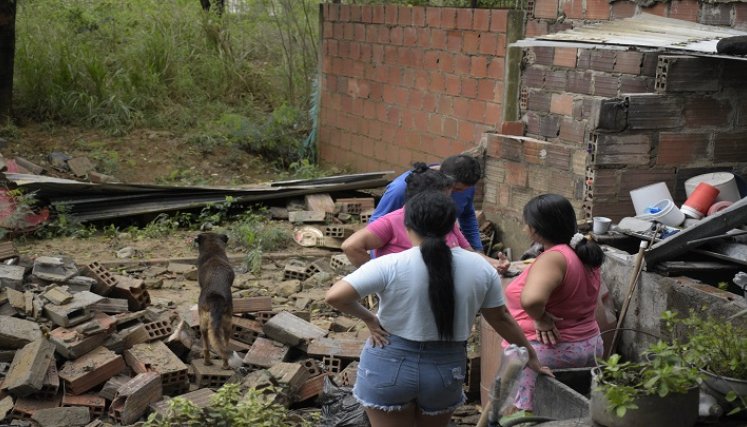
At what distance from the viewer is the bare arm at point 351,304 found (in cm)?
365

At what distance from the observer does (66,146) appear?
12547mm

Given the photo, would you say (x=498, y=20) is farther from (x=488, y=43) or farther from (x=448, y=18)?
(x=448, y=18)

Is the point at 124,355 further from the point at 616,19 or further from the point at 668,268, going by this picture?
the point at 616,19

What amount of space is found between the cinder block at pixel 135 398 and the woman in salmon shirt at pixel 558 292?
8.32 feet

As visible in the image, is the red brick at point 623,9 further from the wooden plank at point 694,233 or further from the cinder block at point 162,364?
the cinder block at point 162,364

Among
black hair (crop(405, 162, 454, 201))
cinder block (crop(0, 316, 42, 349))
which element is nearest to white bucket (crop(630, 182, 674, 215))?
black hair (crop(405, 162, 454, 201))

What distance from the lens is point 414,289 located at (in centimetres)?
369

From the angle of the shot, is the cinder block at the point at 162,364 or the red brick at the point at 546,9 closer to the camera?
the cinder block at the point at 162,364

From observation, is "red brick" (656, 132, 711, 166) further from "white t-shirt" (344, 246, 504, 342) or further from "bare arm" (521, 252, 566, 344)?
"white t-shirt" (344, 246, 504, 342)

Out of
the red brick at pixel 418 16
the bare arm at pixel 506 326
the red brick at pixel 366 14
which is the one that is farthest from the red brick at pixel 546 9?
the bare arm at pixel 506 326

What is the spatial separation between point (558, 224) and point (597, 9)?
12.7ft

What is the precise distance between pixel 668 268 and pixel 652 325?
1.22 ft

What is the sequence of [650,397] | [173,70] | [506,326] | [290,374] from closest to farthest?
[650,397], [506,326], [290,374], [173,70]

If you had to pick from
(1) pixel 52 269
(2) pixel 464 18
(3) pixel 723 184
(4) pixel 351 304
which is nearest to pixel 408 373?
(4) pixel 351 304
